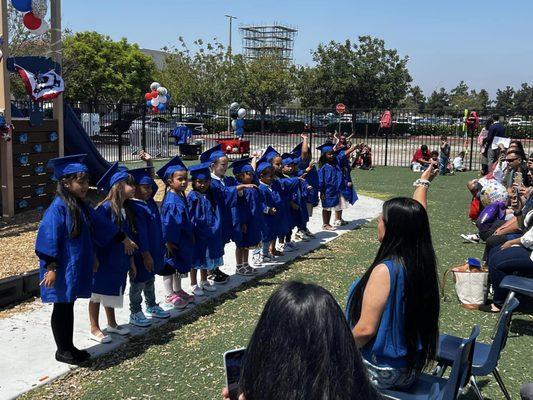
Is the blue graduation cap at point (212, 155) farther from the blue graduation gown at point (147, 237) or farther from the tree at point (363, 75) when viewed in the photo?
the tree at point (363, 75)

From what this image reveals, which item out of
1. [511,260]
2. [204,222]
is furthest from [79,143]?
[511,260]

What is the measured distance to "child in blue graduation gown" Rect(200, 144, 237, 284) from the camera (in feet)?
Answer: 22.1

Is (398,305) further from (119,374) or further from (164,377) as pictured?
(119,374)

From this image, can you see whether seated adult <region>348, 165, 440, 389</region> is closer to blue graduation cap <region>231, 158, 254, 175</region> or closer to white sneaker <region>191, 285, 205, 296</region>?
white sneaker <region>191, 285, 205, 296</region>

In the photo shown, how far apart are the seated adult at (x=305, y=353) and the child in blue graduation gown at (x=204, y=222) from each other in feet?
15.1

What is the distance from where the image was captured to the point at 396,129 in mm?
35250

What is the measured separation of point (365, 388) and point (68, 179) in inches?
140

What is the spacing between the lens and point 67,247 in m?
4.37

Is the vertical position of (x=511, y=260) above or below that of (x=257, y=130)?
below

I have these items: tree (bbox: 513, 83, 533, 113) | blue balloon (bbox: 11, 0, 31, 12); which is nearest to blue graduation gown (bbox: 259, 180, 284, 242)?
blue balloon (bbox: 11, 0, 31, 12)

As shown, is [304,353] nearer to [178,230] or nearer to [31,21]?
[178,230]

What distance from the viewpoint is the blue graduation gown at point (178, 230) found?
568 centimetres

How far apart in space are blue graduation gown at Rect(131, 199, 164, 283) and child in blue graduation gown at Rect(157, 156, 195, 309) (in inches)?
13.4

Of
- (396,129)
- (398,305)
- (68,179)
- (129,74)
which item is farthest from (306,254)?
(129,74)
